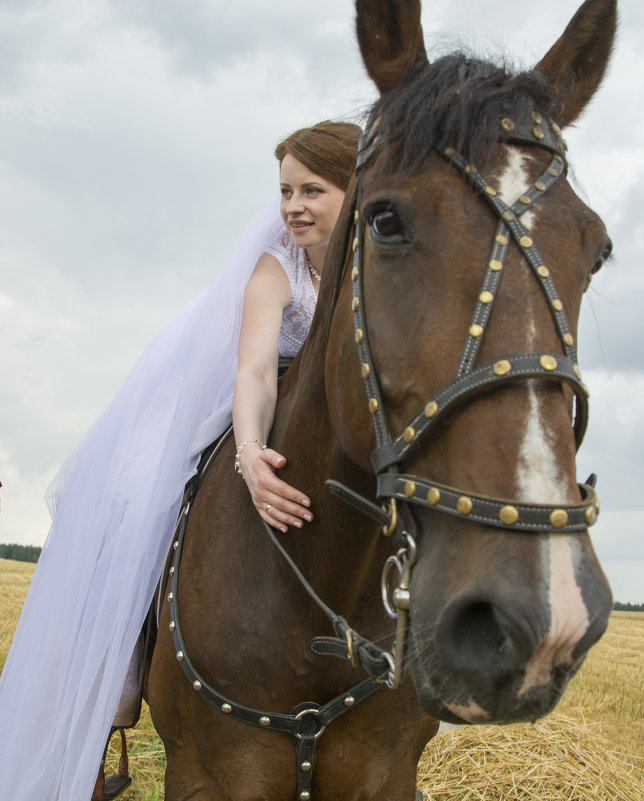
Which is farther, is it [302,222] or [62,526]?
[62,526]

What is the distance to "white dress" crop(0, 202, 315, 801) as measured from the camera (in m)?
3.30

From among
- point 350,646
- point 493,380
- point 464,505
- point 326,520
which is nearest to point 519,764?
point 326,520

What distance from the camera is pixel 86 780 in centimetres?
318

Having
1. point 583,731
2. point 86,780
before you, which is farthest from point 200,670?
point 583,731

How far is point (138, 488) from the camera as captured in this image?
11.8 feet

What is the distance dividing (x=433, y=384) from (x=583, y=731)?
20.1 ft

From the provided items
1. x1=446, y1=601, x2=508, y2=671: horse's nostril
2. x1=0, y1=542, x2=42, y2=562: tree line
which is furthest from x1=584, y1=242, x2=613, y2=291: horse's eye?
x1=0, y1=542, x2=42, y2=562: tree line

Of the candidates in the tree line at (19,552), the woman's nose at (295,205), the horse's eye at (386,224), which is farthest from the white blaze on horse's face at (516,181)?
the tree line at (19,552)

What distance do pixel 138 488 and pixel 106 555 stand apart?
0.35 m

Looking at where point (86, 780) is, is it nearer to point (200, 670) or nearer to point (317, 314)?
point (200, 670)

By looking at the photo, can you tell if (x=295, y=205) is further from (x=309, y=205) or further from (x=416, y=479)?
(x=416, y=479)

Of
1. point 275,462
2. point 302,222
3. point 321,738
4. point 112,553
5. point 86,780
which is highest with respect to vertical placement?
point 302,222

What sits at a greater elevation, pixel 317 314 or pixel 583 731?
pixel 317 314

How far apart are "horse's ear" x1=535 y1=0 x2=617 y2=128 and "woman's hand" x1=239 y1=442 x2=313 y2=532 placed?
1660 mm
